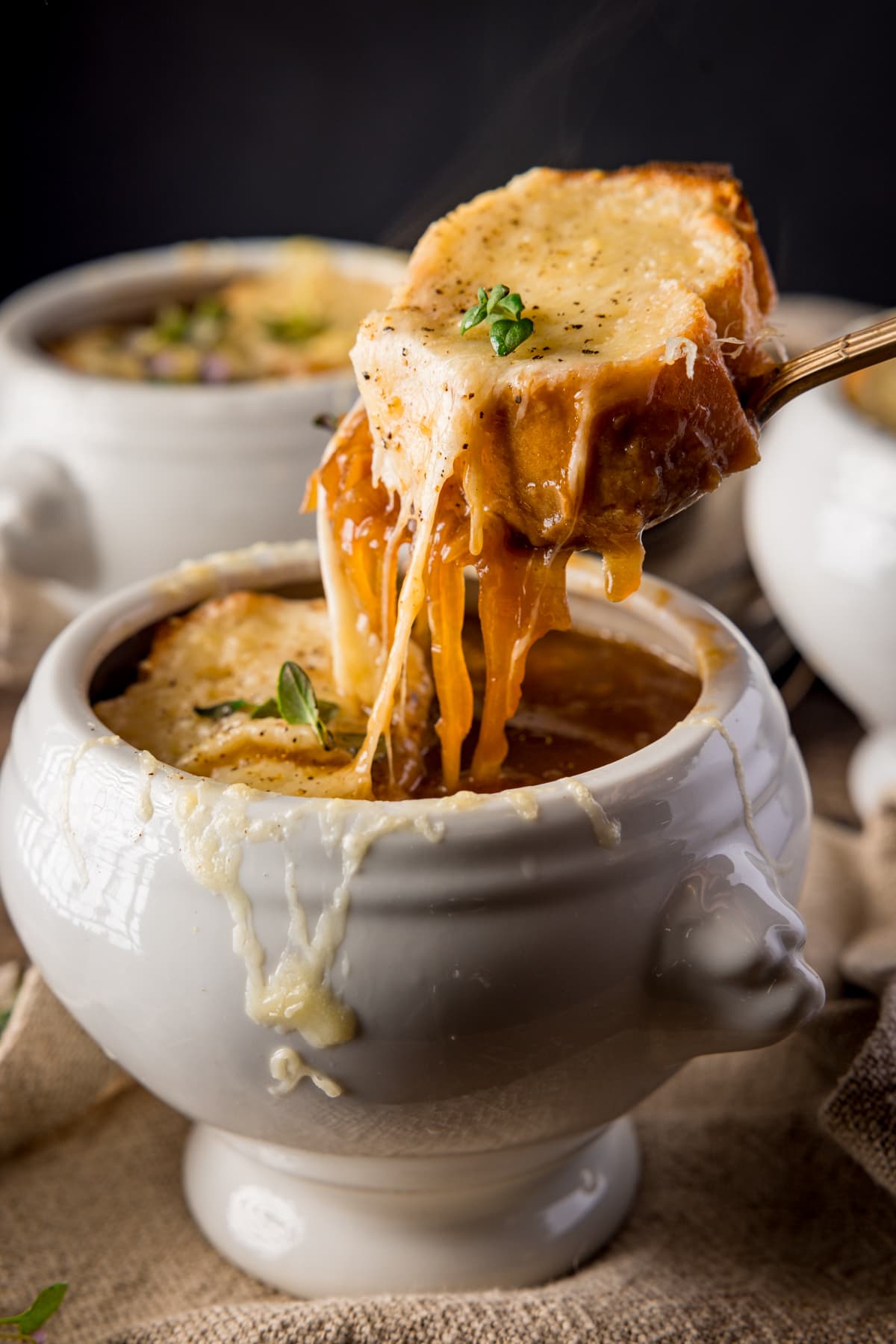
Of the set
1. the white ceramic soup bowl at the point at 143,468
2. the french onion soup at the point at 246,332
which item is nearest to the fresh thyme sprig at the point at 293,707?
the white ceramic soup bowl at the point at 143,468

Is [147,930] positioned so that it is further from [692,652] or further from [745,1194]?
[745,1194]

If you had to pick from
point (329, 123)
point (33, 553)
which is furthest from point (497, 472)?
point (329, 123)

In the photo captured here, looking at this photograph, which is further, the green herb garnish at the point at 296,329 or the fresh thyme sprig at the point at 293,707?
the green herb garnish at the point at 296,329

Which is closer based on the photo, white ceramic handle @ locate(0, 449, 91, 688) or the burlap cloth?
the burlap cloth

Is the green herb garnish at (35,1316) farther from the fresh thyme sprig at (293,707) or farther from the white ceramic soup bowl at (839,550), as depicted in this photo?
the white ceramic soup bowl at (839,550)

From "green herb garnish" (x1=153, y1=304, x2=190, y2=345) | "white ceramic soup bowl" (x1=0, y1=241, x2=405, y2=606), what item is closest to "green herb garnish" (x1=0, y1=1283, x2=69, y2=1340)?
"white ceramic soup bowl" (x1=0, y1=241, x2=405, y2=606)

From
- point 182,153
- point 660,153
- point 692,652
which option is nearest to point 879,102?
point 660,153

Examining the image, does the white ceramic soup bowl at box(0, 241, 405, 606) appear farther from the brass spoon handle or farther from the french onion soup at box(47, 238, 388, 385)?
the brass spoon handle

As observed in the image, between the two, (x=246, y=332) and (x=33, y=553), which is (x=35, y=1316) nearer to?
(x=33, y=553)
